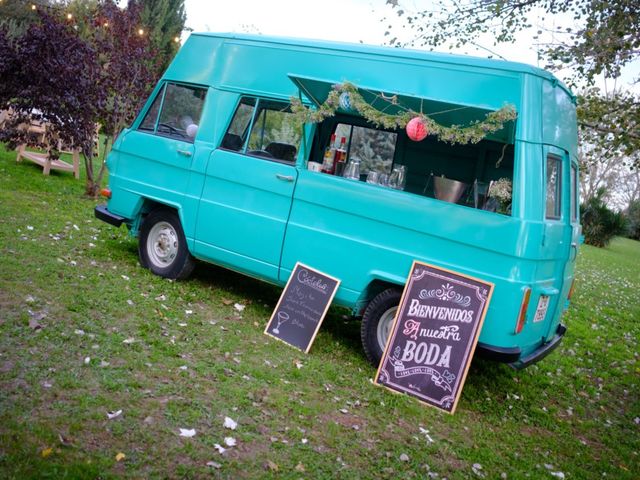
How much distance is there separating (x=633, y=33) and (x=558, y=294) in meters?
5.72

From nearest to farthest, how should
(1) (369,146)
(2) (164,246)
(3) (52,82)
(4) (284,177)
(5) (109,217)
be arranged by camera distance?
(4) (284,177), (1) (369,146), (2) (164,246), (5) (109,217), (3) (52,82)

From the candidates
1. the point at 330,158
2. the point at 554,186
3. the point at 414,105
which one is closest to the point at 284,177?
the point at 330,158

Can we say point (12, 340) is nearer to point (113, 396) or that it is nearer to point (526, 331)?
point (113, 396)

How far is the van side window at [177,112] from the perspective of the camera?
21.1 ft

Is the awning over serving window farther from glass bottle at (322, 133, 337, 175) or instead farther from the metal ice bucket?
glass bottle at (322, 133, 337, 175)

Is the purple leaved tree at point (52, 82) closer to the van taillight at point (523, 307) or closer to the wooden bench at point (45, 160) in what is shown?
the wooden bench at point (45, 160)

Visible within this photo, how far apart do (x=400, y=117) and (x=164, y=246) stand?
3.22 m

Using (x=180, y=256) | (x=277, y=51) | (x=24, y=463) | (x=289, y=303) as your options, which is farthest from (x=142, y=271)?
(x=24, y=463)

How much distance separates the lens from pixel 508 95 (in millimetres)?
4633

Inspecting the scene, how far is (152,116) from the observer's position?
22.2ft

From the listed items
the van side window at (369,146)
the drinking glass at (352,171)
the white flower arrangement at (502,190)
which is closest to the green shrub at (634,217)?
the van side window at (369,146)

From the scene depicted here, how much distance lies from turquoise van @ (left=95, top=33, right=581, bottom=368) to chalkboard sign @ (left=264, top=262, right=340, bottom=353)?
12 centimetres

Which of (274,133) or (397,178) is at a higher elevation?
(274,133)

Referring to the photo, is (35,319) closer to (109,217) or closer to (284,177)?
(109,217)
